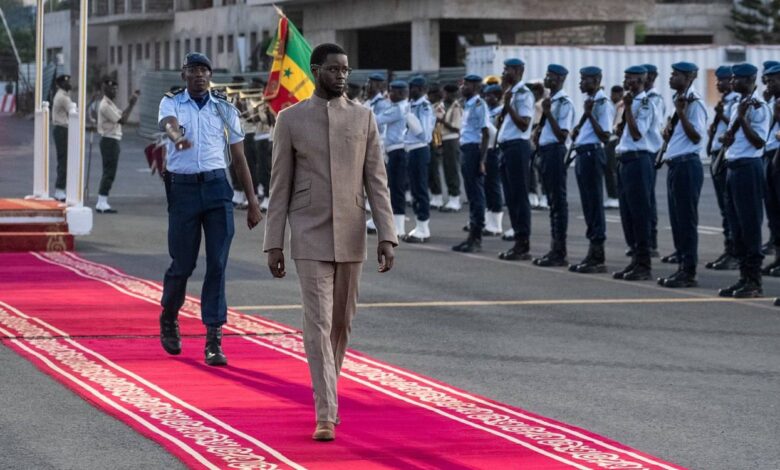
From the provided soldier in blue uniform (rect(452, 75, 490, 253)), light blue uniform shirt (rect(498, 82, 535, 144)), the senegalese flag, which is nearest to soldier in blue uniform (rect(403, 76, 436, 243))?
soldier in blue uniform (rect(452, 75, 490, 253))

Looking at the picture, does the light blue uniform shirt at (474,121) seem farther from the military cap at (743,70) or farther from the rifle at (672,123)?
the military cap at (743,70)

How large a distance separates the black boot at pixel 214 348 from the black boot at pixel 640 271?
23.1 feet

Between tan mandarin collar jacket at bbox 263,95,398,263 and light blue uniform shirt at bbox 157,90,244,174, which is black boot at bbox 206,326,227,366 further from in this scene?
tan mandarin collar jacket at bbox 263,95,398,263

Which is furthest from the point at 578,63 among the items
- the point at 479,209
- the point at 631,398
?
the point at 631,398

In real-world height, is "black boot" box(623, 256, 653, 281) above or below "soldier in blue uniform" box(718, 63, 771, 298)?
below

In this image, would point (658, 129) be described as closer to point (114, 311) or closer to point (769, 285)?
point (769, 285)

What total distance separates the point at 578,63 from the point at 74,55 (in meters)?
50.6

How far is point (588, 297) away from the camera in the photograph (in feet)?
50.9

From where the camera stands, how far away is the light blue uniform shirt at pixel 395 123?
2189cm

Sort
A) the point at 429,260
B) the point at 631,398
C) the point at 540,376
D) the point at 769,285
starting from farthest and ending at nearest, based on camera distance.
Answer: the point at 429,260 → the point at 769,285 → the point at 540,376 → the point at 631,398

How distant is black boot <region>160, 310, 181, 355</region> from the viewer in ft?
37.1

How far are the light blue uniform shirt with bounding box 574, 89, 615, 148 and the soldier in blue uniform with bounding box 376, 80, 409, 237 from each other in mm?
4422

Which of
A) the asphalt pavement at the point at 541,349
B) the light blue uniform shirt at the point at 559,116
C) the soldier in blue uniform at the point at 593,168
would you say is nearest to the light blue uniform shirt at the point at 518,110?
the light blue uniform shirt at the point at 559,116

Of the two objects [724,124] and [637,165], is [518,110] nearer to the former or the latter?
[637,165]
